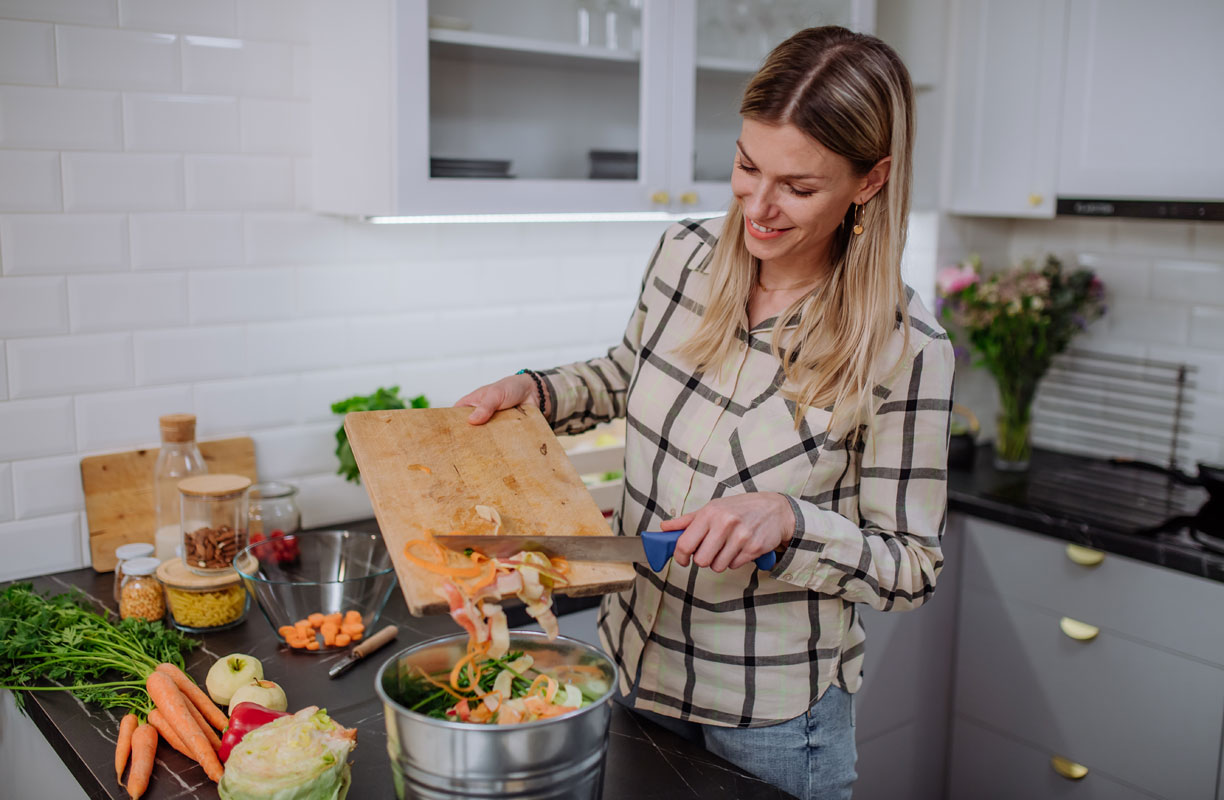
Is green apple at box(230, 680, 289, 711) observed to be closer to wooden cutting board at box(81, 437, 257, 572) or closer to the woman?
the woman

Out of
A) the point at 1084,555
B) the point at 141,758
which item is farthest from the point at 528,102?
the point at 1084,555

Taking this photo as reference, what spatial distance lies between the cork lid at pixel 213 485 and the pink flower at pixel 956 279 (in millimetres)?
1870

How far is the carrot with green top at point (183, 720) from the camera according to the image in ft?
4.19

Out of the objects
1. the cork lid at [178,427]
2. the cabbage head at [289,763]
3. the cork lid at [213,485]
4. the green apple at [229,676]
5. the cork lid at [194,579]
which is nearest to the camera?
the cabbage head at [289,763]

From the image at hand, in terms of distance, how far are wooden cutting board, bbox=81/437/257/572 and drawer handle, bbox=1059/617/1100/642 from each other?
1.94 metres

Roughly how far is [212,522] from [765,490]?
3.17 feet

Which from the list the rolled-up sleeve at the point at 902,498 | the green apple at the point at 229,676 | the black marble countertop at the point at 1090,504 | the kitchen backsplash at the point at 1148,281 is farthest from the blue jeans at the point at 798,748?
the kitchen backsplash at the point at 1148,281

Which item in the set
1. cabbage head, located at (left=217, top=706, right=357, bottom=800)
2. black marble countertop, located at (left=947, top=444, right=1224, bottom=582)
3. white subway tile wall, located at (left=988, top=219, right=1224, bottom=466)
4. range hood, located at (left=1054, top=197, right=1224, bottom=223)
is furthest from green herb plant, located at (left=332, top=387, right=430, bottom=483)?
white subway tile wall, located at (left=988, top=219, right=1224, bottom=466)

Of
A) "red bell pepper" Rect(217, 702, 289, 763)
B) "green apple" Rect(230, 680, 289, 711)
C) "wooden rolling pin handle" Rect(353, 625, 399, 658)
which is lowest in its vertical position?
"wooden rolling pin handle" Rect(353, 625, 399, 658)

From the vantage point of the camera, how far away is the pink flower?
2787mm

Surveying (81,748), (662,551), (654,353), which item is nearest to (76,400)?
(81,748)

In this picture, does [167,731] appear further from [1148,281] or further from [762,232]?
[1148,281]

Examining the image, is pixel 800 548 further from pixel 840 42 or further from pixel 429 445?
pixel 840 42

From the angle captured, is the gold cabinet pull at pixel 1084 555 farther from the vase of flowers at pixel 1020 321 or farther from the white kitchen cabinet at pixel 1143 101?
the white kitchen cabinet at pixel 1143 101
